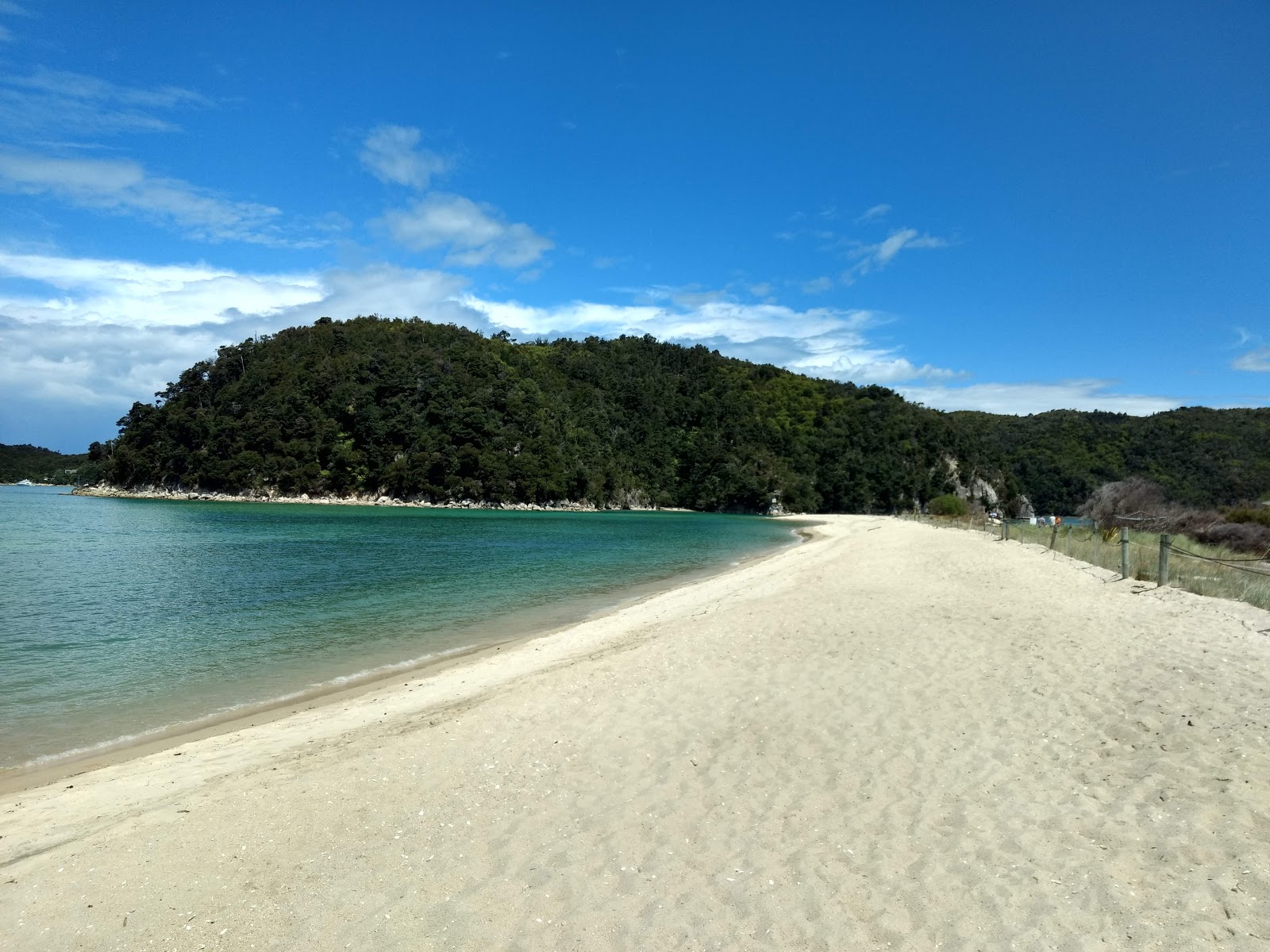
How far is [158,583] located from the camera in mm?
17469

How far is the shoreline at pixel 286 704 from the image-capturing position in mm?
6273

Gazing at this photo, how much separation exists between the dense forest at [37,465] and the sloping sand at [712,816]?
589 feet

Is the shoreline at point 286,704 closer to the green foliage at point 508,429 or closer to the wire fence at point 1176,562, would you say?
the wire fence at point 1176,562

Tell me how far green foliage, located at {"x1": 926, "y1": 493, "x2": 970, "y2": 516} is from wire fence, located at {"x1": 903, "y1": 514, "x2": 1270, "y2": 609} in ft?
146

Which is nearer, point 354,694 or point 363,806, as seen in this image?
point 363,806

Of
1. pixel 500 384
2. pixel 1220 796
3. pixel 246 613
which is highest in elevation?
pixel 500 384

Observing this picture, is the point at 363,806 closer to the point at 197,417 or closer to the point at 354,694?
the point at 354,694

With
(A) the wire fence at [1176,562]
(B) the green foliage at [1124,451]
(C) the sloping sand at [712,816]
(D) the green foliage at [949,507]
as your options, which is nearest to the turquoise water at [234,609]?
(C) the sloping sand at [712,816]

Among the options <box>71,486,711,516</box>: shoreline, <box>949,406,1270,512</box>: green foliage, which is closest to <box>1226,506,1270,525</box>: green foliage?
<box>949,406,1270,512</box>: green foliage

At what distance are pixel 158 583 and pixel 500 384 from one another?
8443 centimetres

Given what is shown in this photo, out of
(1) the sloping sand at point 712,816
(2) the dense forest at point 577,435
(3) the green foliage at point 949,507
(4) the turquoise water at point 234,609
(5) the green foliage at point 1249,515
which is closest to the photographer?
(1) the sloping sand at point 712,816

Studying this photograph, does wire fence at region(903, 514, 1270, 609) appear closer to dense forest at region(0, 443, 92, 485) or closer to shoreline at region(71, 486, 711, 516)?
shoreline at region(71, 486, 711, 516)

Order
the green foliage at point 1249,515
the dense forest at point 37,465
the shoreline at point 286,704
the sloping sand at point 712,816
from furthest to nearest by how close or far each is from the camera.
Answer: the dense forest at point 37,465 → the green foliage at point 1249,515 → the shoreline at point 286,704 → the sloping sand at point 712,816

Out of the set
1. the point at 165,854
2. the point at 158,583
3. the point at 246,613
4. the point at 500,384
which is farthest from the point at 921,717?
the point at 500,384
